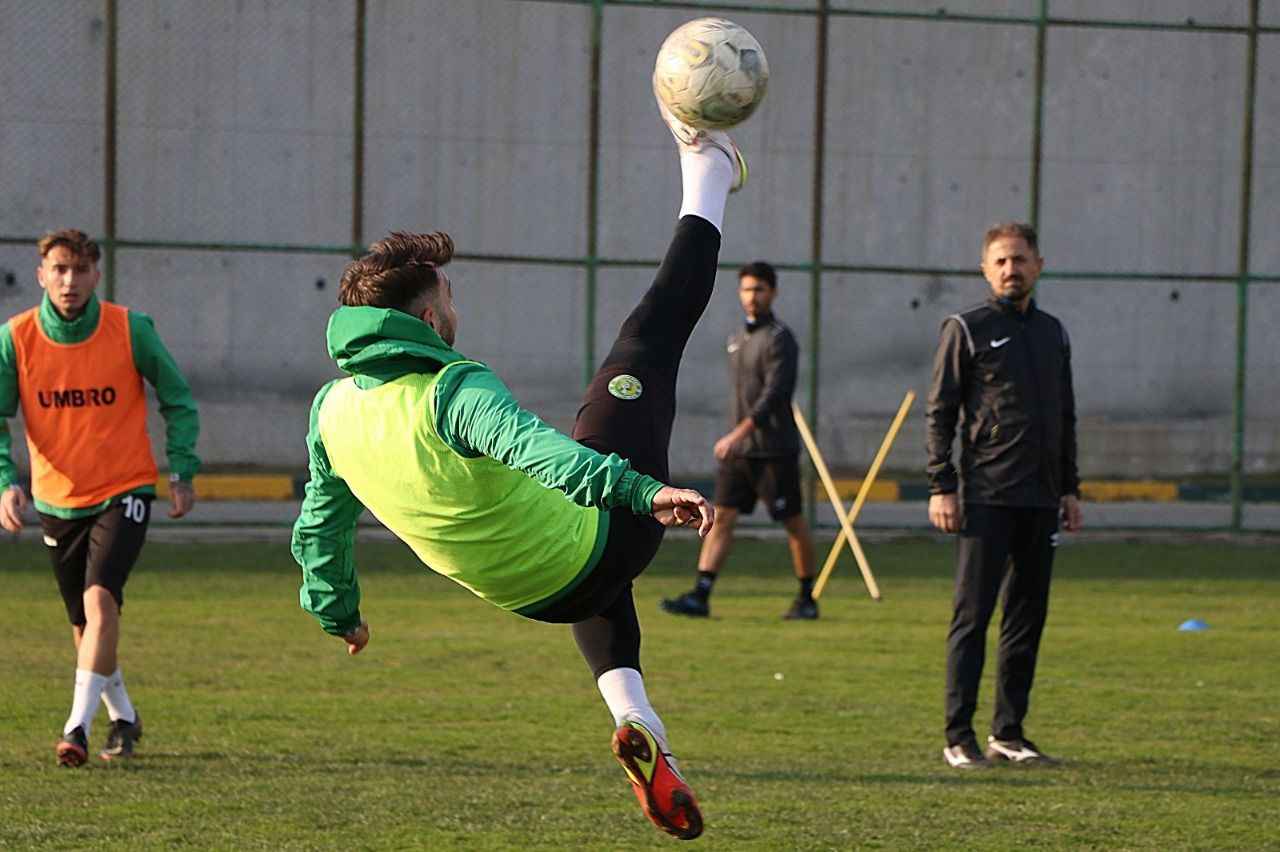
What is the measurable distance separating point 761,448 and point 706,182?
21.0 ft

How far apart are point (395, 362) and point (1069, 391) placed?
429 centimetres

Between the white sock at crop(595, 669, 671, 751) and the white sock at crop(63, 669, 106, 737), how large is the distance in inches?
123

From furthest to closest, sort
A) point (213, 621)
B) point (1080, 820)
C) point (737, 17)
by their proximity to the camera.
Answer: point (737, 17) → point (213, 621) → point (1080, 820)

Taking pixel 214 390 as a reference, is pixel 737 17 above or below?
above

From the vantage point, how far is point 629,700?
5.36m

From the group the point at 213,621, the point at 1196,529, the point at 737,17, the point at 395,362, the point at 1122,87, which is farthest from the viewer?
the point at 1122,87

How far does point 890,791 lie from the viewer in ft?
24.6

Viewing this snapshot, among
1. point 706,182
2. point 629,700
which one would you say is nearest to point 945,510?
→ point 706,182

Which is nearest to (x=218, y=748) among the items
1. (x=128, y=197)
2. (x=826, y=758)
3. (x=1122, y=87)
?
(x=826, y=758)

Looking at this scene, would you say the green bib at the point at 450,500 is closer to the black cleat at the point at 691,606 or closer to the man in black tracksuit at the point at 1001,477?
the man in black tracksuit at the point at 1001,477

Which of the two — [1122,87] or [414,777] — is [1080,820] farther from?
[1122,87]

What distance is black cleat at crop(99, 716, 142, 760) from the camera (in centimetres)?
796

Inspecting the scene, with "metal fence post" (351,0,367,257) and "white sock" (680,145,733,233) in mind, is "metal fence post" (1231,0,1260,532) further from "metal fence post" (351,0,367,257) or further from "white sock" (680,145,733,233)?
"white sock" (680,145,733,233)

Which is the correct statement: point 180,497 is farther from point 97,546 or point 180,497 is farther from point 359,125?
point 359,125
